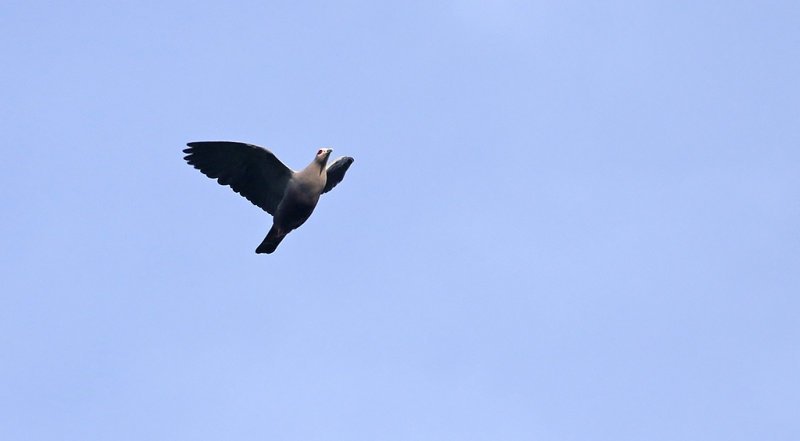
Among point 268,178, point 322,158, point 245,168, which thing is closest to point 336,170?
point 322,158

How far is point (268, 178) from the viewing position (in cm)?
2836

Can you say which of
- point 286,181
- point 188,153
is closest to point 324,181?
point 286,181

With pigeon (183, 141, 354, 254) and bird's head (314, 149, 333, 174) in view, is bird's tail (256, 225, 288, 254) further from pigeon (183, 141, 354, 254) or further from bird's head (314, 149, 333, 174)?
bird's head (314, 149, 333, 174)

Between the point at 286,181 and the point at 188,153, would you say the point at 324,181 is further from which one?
the point at 188,153

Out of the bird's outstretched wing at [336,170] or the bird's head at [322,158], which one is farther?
the bird's outstretched wing at [336,170]

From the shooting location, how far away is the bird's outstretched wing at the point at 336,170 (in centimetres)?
2936

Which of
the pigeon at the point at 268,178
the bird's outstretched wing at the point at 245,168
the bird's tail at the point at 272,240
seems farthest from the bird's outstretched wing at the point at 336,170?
the bird's tail at the point at 272,240

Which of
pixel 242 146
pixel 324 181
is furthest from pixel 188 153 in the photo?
pixel 324 181

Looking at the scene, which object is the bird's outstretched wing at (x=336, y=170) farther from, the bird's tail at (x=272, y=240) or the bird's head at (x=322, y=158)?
the bird's tail at (x=272, y=240)

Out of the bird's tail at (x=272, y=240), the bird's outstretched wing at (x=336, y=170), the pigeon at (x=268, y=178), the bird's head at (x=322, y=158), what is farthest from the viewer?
the bird's outstretched wing at (x=336, y=170)

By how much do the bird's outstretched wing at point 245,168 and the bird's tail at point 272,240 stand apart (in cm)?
58

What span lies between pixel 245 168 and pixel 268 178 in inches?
20.6

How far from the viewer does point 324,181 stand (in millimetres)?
28078

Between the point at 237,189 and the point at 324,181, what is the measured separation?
1888mm
